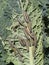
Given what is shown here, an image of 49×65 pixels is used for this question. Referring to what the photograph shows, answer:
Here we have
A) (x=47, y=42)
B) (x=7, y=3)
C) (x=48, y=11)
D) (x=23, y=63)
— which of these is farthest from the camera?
(x=7, y=3)

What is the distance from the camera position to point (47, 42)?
17.3 feet

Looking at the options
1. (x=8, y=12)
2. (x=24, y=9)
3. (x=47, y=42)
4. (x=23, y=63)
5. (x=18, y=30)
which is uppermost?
(x=24, y=9)

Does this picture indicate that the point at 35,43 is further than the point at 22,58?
No

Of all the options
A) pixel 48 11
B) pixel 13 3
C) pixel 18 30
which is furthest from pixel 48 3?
pixel 18 30

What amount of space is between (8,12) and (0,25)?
1.16 feet

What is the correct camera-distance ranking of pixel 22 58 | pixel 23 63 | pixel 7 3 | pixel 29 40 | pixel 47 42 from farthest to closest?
pixel 7 3 → pixel 47 42 → pixel 23 63 → pixel 22 58 → pixel 29 40

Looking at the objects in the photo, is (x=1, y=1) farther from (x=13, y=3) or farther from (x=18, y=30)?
(x=18, y=30)

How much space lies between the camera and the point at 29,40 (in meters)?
1.36

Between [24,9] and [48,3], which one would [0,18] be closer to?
[48,3]

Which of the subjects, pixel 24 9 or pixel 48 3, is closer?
pixel 24 9

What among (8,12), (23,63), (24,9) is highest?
(24,9)

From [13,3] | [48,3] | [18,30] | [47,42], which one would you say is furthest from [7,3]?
[18,30]

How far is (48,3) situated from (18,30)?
4115mm

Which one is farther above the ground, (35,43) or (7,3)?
(35,43)
